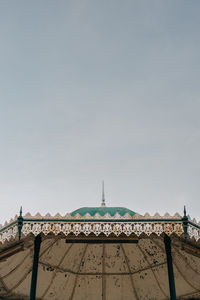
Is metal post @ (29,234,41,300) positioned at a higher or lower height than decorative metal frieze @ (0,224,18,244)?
lower

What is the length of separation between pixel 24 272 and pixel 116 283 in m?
3.69

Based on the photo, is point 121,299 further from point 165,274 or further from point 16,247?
point 16,247

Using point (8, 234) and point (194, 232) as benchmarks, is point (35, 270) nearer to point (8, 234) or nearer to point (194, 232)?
point (8, 234)

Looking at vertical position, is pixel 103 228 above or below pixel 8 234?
above

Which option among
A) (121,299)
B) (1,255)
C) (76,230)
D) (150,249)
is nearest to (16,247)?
(1,255)

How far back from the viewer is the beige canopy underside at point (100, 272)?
12.5m

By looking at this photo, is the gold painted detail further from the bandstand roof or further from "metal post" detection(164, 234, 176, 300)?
the bandstand roof

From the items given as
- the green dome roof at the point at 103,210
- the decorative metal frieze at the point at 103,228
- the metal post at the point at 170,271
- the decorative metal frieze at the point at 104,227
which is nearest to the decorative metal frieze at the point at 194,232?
the decorative metal frieze at the point at 104,227

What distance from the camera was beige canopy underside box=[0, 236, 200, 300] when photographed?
40.9ft

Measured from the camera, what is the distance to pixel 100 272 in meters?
13.7

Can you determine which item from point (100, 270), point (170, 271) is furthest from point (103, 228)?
point (100, 270)

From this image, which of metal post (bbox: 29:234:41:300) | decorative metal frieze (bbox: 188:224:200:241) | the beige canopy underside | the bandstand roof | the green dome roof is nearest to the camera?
decorative metal frieze (bbox: 188:224:200:241)

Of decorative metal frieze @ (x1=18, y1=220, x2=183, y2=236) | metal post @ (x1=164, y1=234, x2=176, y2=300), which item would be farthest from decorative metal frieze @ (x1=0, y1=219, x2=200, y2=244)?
metal post @ (x1=164, y1=234, x2=176, y2=300)

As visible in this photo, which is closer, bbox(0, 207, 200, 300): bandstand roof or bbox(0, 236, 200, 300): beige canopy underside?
bbox(0, 207, 200, 300): bandstand roof
